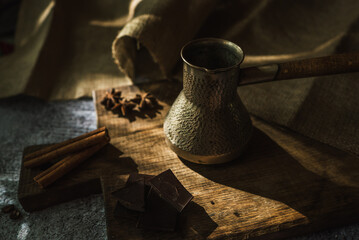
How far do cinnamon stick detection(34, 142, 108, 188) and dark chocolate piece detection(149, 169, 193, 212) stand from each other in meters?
0.25

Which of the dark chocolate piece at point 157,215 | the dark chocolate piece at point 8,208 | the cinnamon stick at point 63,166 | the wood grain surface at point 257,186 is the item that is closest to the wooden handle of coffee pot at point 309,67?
the wood grain surface at point 257,186

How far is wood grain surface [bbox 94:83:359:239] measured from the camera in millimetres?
734

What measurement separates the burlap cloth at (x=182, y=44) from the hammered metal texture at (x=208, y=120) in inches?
10.3

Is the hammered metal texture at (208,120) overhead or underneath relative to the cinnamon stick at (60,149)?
overhead

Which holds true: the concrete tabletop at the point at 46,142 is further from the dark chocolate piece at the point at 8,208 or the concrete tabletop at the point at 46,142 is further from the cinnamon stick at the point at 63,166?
the cinnamon stick at the point at 63,166

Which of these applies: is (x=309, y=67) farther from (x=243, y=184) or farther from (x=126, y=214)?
(x=126, y=214)

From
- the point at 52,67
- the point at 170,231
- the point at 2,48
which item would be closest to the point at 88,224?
the point at 170,231

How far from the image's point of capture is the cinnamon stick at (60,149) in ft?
2.86

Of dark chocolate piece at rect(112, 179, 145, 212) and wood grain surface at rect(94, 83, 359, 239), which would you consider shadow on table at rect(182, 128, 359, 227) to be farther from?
dark chocolate piece at rect(112, 179, 145, 212)

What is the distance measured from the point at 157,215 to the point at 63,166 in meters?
0.32

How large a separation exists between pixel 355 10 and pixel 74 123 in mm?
1372

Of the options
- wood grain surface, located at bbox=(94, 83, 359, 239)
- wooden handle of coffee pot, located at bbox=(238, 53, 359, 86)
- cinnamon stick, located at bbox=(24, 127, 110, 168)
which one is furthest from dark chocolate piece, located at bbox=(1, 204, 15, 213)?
wooden handle of coffee pot, located at bbox=(238, 53, 359, 86)

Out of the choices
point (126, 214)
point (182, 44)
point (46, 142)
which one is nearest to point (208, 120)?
point (126, 214)

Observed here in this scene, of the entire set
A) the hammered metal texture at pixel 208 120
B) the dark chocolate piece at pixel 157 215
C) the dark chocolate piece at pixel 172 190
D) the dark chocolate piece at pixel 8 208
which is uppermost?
the hammered metal texture at pixel 208 120
